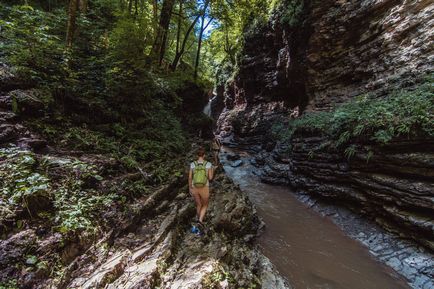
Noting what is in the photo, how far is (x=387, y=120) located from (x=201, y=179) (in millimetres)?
5689

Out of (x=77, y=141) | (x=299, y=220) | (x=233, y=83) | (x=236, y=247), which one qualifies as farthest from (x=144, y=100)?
(x=233, y=83)

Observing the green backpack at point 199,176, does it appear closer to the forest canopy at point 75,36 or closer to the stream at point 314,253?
the stream at point 314,253

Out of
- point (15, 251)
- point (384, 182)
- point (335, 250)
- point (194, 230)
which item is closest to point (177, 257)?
point (194, 230)

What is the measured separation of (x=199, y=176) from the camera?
531cm

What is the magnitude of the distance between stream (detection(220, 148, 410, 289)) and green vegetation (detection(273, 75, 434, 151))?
2.75 meters

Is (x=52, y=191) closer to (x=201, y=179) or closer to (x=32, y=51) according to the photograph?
(x=201, y=179)

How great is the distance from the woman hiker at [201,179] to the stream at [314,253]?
218 cm

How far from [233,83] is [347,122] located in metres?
20.1

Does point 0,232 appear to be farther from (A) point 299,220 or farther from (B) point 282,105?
(B) point 282,105

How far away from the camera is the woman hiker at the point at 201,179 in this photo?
5.31m

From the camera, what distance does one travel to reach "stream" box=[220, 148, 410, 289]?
16.6ft

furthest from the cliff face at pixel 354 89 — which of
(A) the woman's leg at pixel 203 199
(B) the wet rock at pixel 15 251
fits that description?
(B) the wet rock at pixel 15 251

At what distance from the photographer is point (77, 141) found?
5.92 m

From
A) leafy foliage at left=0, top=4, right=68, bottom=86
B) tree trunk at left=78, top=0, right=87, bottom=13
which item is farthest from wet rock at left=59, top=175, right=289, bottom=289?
tree trunk at left=78, top=0, right=87, bottom=13
